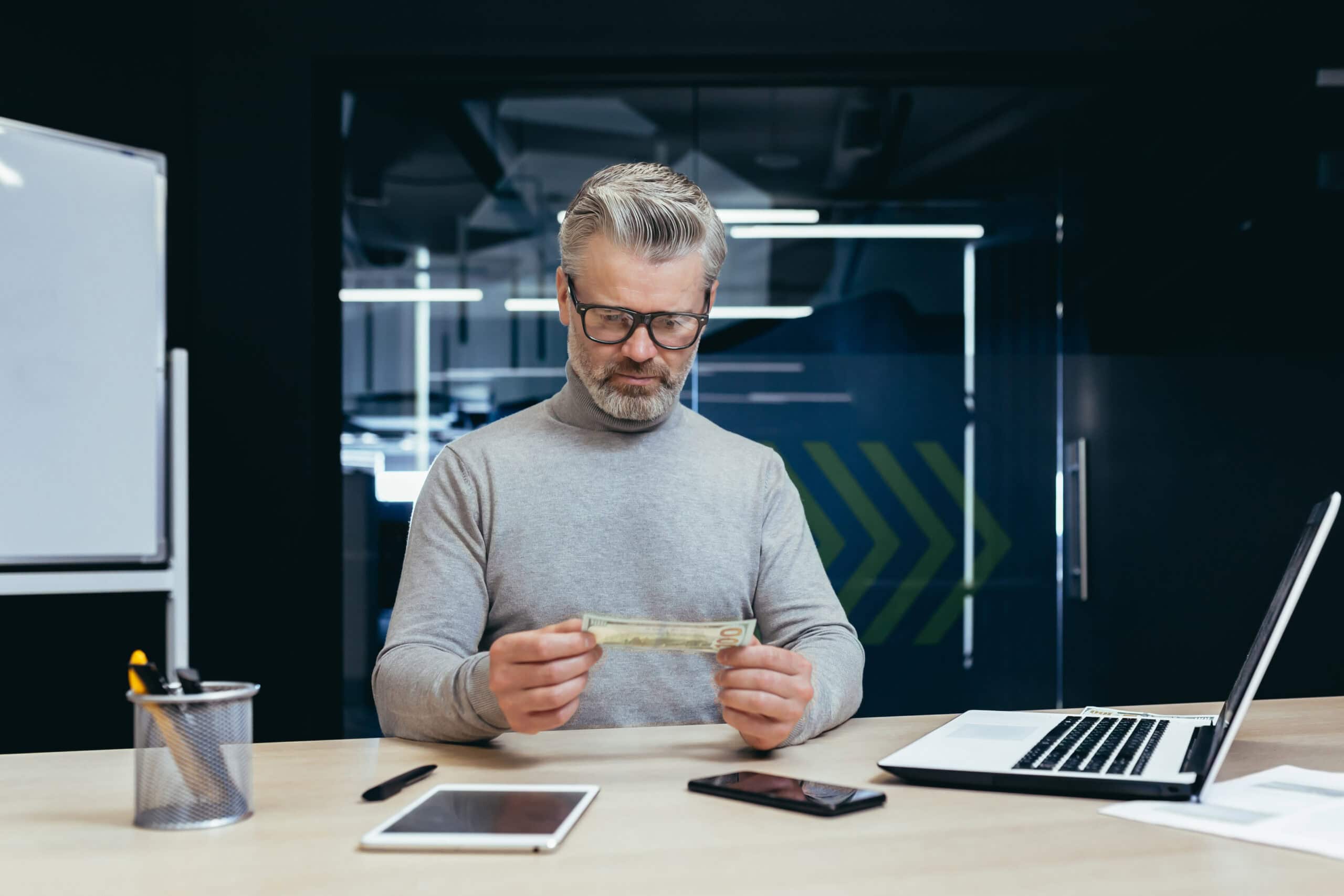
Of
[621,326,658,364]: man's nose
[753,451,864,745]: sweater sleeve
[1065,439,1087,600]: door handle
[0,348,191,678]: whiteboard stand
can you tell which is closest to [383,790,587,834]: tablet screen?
[753,451,864,745]: sweater sleeve

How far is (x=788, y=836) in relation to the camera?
0.91 metres

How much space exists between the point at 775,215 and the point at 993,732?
2539 millimetres

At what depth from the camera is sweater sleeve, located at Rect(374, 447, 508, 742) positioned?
1.27 meters

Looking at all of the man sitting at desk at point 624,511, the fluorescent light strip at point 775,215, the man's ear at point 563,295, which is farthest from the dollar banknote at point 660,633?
the fluorescent light strip at point 775,215

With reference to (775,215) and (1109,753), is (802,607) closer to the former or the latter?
(1109,753)

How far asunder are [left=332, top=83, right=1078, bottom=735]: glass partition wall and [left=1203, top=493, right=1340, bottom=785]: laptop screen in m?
2.43

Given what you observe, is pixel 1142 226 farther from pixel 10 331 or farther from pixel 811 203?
pixel 10 331

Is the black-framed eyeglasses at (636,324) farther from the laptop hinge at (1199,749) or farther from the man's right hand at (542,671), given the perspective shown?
the laptop hinge at (1199,749)

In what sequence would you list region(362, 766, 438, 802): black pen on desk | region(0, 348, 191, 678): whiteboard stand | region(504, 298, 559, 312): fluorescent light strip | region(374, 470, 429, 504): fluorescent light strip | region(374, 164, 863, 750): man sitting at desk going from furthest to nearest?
1. region(504, 298, 559, 312): fluorescent light strip
2. region(374, 470, 429, 504): fluorescent light strip
3. region(0, 348, 191, 678): whiteboard stand
4. region(374, 164, 863, 750): man sitting at desk
5. region(362, 766, 438, 802): black pen on desk

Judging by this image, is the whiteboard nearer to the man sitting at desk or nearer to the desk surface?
the man sitting at desk

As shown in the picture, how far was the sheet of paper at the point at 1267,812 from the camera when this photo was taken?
89cm

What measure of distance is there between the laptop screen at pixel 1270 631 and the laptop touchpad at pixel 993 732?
221 mm

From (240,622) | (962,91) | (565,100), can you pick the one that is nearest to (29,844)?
(240,622)

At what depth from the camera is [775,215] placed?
354 cm
